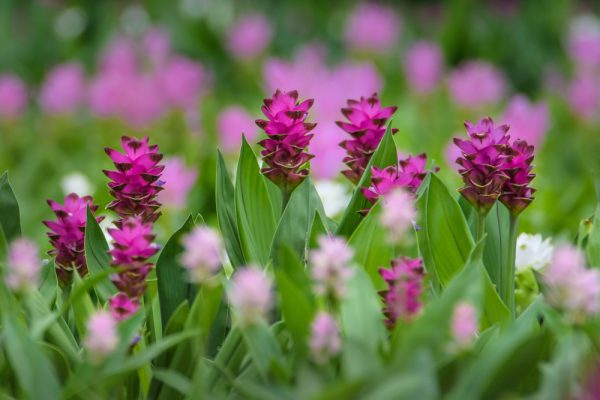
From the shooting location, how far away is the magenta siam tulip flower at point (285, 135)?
4.57 feet

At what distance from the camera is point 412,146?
388 centimetres

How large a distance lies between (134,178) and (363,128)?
1.22 ft

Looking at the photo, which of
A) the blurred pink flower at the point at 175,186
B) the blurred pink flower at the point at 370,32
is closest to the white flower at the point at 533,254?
the blurred pink flower at the point at 175,186

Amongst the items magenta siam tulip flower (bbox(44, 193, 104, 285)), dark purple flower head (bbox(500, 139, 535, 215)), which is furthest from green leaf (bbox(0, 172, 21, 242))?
dark purple flower head (bbox(500, 139, 535, 215))

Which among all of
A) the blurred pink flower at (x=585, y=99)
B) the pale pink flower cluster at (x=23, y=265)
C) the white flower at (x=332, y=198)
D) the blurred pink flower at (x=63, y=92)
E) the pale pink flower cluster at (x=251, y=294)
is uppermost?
the blurred pink flower at (x=585, y=99)

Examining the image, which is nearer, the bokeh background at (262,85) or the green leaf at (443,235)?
the green leaf at (443,235)

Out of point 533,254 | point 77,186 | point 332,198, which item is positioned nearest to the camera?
point 533,254

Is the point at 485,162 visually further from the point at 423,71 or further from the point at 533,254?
the point at 423,71

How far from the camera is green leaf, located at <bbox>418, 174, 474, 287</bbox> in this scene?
1494mm

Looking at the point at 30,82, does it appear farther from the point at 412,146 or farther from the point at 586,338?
the point at 586,338

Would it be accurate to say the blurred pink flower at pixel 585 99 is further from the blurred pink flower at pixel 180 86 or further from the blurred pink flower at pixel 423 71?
the blurred pink flower at pixel 180 86

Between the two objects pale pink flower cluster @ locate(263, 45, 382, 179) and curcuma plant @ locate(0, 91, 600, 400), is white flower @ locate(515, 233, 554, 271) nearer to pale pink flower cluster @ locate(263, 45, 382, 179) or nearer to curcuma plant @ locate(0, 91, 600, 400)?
curcuma plant @ locate(0, 91, 600, 400)

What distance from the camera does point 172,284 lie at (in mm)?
1443

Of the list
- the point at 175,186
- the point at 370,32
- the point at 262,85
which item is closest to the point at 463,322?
the point at 175,186
